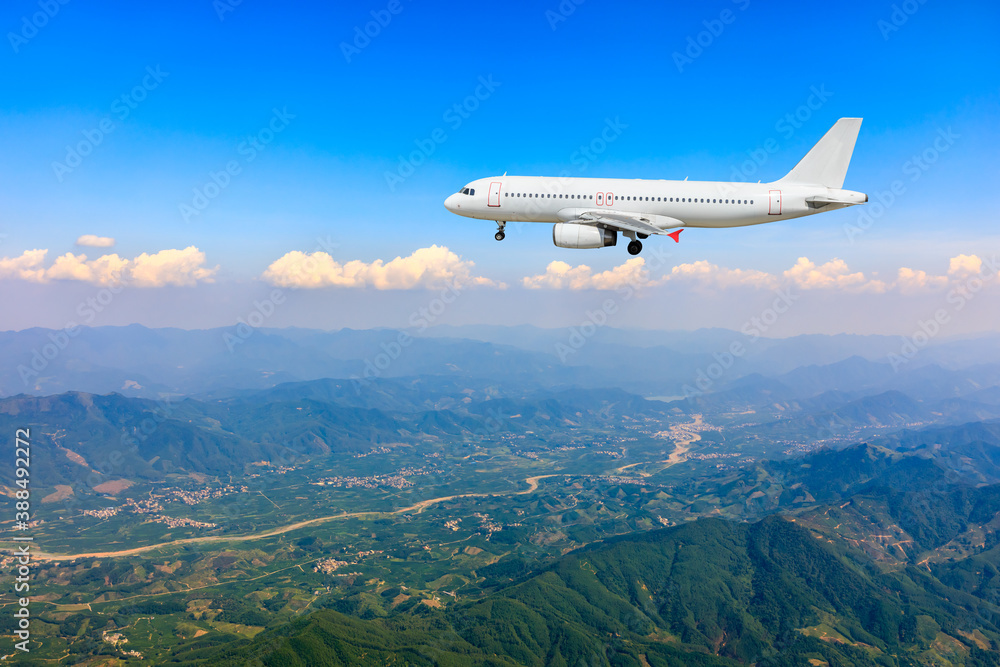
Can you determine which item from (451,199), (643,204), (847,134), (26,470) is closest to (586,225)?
(643,204)

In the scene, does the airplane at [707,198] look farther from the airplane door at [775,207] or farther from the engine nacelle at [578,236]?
the engine nacelle at [578,236]

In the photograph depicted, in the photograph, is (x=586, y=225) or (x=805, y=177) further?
(x=805, y=177)

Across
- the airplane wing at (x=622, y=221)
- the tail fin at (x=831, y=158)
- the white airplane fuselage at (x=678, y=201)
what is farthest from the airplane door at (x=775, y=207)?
the airplane wing at (x=622, y=221)

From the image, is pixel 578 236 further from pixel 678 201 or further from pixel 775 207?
pixel 775 207

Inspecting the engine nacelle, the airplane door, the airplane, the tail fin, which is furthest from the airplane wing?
the tail fin

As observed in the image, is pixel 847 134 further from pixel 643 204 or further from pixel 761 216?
pixel 643 204

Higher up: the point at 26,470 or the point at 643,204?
the point at 643,204
